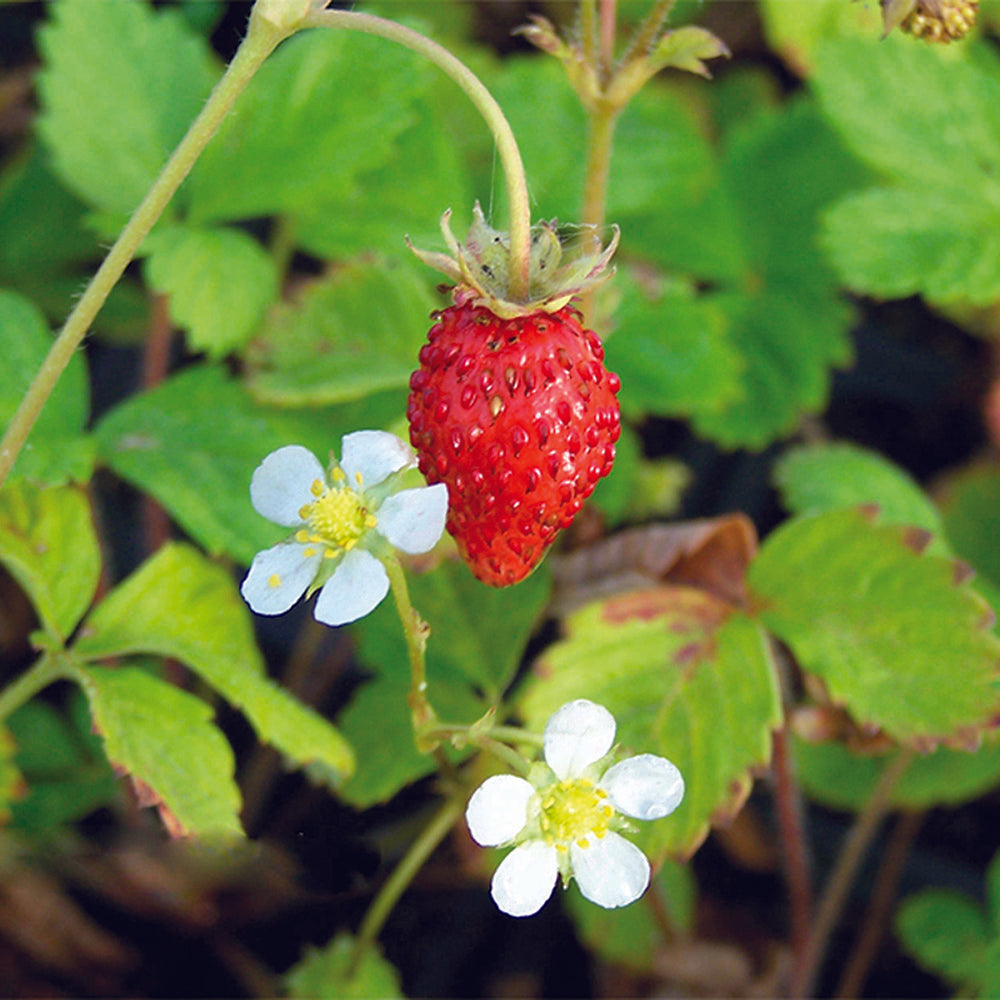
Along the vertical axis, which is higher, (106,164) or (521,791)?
(106,164)

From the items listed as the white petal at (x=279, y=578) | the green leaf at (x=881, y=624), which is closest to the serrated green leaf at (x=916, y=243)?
the green leaf at (x=881, y=624)

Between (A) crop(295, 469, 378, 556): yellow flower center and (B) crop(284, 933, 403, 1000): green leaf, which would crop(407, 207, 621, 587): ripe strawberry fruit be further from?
(B) crop(284, 933, 403, 1000): green leaf

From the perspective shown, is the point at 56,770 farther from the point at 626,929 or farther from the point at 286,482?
the point at 286,482

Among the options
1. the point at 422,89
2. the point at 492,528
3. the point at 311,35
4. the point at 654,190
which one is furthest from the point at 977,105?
the point at 492,528

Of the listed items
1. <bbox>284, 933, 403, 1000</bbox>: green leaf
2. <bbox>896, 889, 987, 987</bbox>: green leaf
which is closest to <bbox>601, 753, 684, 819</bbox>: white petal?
<bbox>284, 933, 403, 1000</bbox>: green leaf

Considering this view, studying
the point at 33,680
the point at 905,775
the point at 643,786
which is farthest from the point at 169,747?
the point at 905,775

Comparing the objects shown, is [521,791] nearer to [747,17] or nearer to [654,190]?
[654,190]
